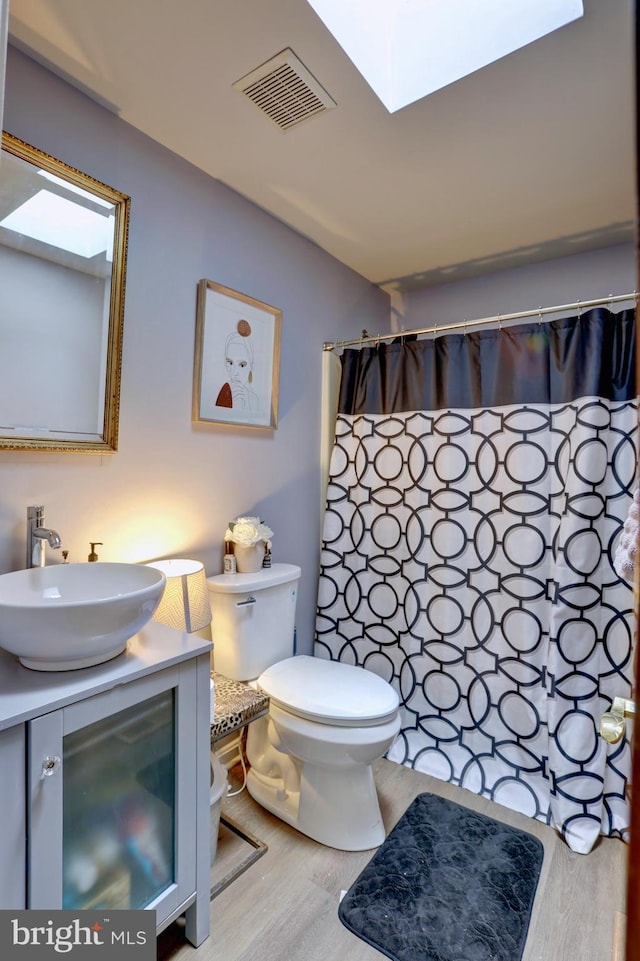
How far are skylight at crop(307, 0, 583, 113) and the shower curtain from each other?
0.89 meters

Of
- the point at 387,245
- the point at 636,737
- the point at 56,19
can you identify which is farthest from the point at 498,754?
the point at 56,19

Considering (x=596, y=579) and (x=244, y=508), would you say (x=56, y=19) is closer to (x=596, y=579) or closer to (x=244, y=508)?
(x=244, y=508)

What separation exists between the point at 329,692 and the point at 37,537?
3.41ft

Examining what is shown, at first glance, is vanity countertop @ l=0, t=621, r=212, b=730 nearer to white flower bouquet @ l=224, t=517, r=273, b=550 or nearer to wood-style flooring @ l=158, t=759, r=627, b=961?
white flower bouquet @ l=224, t=517, r=273, b=550

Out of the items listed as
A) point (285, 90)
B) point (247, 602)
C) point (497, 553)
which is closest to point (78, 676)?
point (247, 602)

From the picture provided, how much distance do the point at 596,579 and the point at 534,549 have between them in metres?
0.23

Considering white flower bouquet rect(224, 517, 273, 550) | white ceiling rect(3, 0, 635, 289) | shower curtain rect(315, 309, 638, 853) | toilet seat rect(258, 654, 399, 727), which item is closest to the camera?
white ceiling rect(3, 0, 635, 289)

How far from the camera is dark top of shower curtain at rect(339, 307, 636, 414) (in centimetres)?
168

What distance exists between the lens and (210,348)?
5.76 feet

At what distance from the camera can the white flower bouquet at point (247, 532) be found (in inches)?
70.2

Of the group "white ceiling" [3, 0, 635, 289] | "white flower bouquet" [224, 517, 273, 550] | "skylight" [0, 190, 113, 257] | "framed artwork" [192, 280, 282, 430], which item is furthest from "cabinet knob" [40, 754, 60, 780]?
"white ceiling" [3, 0, 635, 289]

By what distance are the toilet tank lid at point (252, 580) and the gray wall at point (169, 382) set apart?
0.11m

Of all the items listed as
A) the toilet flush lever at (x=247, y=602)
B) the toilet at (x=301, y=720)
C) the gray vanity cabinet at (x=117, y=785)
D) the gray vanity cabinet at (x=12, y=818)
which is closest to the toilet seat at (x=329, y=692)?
the toilet at (x=301, y=720)

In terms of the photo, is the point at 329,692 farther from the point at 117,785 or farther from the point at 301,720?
the point at 117,785
